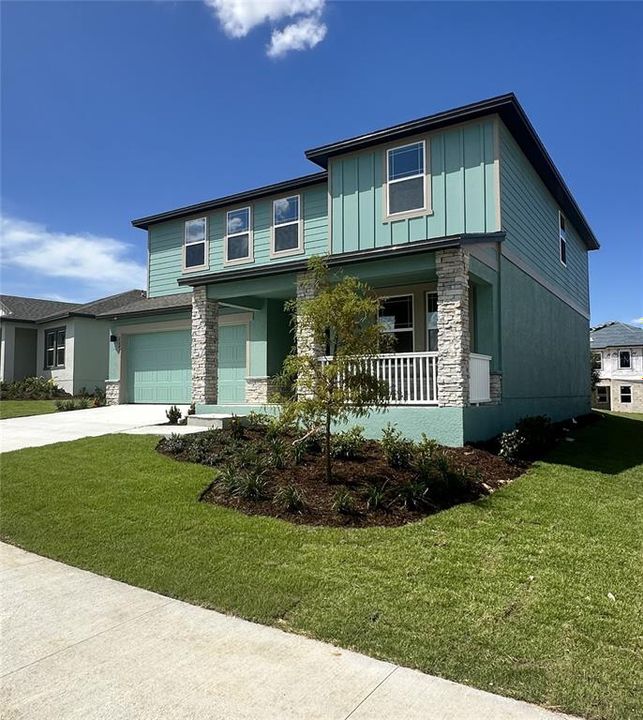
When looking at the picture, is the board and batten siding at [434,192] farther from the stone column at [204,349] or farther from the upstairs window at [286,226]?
the stone column at [204,349]

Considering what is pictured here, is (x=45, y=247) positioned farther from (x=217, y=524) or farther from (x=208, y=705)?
(x=208, y=705)

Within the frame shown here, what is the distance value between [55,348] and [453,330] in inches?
850

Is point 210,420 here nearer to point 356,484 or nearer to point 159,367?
point 356,484

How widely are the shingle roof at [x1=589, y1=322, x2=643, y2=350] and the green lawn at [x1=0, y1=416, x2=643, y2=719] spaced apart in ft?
127

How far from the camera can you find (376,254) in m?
10.8

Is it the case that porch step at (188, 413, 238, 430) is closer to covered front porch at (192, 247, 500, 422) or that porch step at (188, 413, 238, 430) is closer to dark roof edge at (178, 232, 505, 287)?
covered front porch at (192, 247, 500, 422)

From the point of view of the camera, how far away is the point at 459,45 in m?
11.9

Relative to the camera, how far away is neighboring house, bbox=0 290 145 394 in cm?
2388

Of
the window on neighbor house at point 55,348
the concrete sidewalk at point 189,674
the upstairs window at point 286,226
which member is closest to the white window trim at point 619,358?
the upstairs window at point 286,226

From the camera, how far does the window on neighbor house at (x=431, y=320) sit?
44.8 ft

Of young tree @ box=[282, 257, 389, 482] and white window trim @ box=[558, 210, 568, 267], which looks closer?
young tree @ box=[282, 257, 389, 482]

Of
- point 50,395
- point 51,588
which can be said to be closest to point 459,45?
point 51,588

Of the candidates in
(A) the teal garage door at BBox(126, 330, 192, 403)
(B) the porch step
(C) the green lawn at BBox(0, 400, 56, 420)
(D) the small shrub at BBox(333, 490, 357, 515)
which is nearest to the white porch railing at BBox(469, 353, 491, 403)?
(D) the small shrub at BBox(333, 490, 357, 515)

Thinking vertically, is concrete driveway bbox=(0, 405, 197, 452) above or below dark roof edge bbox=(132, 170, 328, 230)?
below
